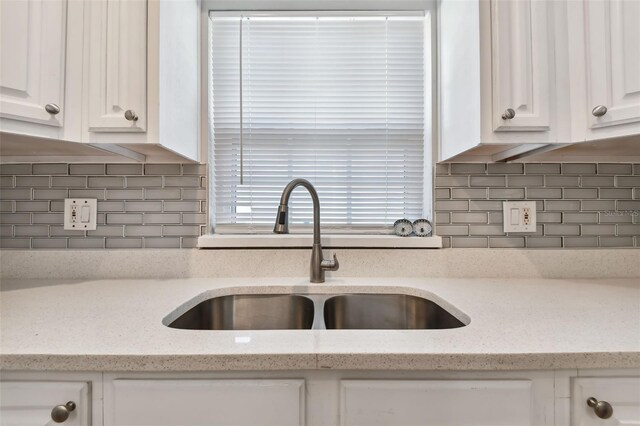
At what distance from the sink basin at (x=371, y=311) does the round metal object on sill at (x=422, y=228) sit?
0.96 ft

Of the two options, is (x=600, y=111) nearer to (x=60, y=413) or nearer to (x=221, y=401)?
(x=221, y=401)

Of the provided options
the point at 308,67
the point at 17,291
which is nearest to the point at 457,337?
the point at 308,67

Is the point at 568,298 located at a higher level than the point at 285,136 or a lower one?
lower

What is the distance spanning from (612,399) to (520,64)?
88cm

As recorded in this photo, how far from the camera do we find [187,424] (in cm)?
63

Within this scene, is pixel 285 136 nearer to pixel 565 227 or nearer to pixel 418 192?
pixel 418 192

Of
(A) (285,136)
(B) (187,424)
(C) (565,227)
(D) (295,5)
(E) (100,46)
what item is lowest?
(B) (187,424)

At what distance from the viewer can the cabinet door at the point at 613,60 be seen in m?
0.89

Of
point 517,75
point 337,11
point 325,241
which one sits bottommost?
point 325,241

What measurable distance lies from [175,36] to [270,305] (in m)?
1.00

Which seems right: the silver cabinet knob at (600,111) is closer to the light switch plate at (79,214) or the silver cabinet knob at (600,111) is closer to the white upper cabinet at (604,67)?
the white upper cabinet at (604,67)

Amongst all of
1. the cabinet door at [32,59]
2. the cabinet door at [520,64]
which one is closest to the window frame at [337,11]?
the cabinet door at [520,64]

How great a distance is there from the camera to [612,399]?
64 cm

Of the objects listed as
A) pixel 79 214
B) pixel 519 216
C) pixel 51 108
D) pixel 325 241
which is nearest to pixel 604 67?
pixel 519 216
